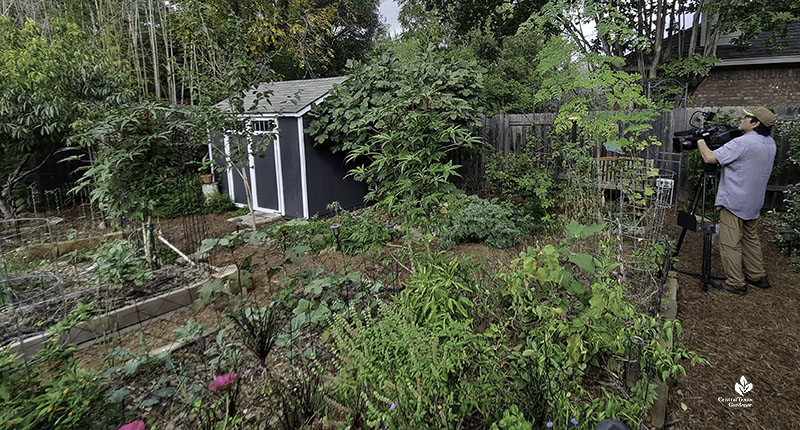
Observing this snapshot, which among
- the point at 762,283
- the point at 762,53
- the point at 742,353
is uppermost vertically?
the point at 762,53

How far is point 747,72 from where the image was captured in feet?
35.4

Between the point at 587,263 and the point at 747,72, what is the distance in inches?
492

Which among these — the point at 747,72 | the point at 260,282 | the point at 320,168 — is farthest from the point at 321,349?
the point at 747,72

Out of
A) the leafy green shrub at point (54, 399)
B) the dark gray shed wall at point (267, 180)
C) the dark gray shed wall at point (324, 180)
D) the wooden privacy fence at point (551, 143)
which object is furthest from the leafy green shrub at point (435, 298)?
the dark gray shed wall at point (267, 180)

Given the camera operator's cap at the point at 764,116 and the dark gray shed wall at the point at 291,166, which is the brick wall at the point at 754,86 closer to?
the camera operator's cap at the point at 764,116

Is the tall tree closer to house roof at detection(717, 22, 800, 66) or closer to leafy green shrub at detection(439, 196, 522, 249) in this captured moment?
leafy green shrub at detection(439, 196, 522, 249)

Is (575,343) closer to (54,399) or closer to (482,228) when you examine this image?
(54,399)

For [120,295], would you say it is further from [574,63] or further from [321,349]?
[574,63]

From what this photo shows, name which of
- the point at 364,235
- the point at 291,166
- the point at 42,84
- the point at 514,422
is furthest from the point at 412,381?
the point at 42,84

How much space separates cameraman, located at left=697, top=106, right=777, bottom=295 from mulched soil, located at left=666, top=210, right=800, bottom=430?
0.18 m

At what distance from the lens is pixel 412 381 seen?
5.81 feet

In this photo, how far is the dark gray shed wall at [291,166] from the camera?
7164 millimetres

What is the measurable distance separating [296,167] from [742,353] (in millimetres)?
6331

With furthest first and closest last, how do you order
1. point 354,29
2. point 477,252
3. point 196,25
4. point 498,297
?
point 354,29 → point 196,25 → point 477,252 → point 498,297
